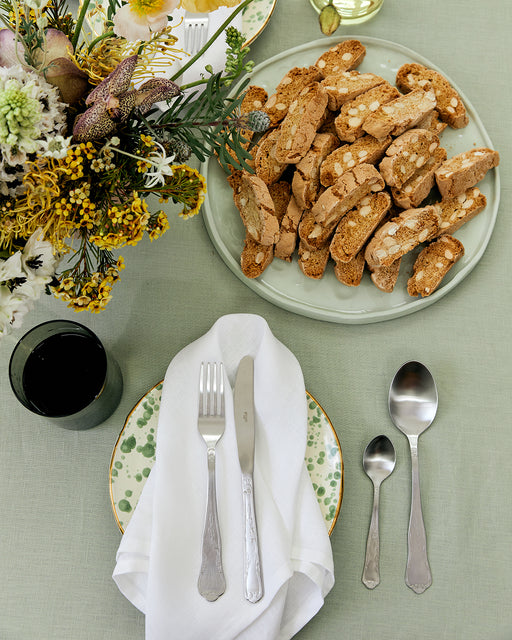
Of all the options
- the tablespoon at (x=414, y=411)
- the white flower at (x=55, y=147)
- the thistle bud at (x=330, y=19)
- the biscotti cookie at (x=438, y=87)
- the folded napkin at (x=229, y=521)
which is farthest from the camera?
the thistle bud at (x=330, y=19)

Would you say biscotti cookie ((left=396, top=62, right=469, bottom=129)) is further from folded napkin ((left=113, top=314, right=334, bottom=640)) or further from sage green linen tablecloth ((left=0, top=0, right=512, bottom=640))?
folded napkin ((left=113, top=314, right=334, bottom=640))

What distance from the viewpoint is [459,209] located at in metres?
1.01

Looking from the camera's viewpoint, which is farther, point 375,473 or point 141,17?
point 375,473

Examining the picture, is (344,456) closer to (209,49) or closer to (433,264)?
(433,264)

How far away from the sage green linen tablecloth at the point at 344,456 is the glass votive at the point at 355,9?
0.39 meters

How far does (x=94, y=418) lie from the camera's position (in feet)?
2.89

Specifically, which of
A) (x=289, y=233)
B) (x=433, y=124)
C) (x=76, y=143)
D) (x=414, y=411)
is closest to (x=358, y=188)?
(x=289, y=233)

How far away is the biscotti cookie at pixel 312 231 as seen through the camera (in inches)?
38.3

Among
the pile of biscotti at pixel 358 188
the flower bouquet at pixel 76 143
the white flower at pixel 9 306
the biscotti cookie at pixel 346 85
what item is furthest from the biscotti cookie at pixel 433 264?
the white flower at pixel 9 306

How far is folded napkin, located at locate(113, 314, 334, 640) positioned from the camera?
0.75 metres

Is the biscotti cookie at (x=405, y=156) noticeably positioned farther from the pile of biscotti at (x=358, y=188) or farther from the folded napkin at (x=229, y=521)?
the folded napkin at (x=229, y=521)

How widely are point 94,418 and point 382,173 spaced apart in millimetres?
695

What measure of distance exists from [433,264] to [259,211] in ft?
1.12

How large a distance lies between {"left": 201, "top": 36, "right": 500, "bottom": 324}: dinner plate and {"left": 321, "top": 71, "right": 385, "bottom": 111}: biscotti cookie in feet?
0.62
